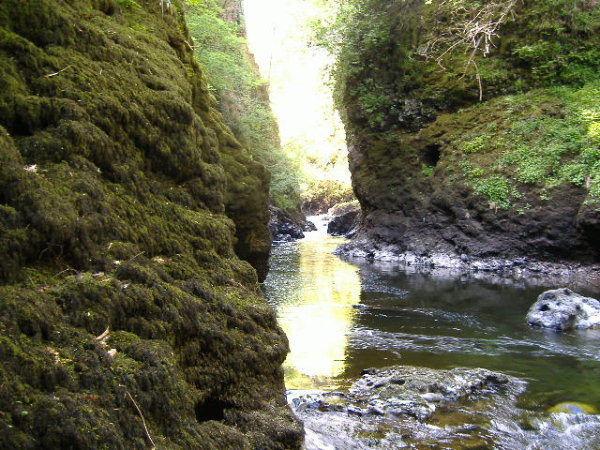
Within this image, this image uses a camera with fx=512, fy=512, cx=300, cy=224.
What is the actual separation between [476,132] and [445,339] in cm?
1241

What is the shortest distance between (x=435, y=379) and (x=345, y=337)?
261 centimetres

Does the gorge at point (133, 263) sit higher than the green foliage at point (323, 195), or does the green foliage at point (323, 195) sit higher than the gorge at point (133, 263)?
the gorge at point (133, 263)

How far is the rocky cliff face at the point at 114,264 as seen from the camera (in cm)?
223

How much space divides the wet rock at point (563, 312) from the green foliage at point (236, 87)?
9170 mm

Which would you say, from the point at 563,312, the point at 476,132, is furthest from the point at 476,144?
the point at 563,312

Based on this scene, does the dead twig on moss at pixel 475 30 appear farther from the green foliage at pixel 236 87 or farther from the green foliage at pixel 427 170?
the green foliage at pixel 236 87

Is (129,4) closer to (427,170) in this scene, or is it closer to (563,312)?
(563,312)

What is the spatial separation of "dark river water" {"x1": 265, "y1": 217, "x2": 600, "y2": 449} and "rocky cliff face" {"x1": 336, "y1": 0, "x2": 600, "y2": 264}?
2.93 m

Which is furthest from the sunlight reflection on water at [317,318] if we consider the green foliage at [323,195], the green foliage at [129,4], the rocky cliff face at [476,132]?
the green foliage at [323,195]

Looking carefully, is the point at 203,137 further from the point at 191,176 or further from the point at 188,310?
the point at 188,310

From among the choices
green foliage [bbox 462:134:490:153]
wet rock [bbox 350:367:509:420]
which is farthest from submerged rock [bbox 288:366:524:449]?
green foliage [bbox 462:134:490:153]

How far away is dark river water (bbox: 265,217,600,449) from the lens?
5.31 metres

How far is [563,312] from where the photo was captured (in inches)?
353

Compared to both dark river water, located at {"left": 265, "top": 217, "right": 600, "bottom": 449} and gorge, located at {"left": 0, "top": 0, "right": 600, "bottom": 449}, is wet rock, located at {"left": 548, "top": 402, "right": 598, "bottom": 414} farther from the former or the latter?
gorge, located at {"left": 0, "top": 0, "right": 600, "bottom": 449}
